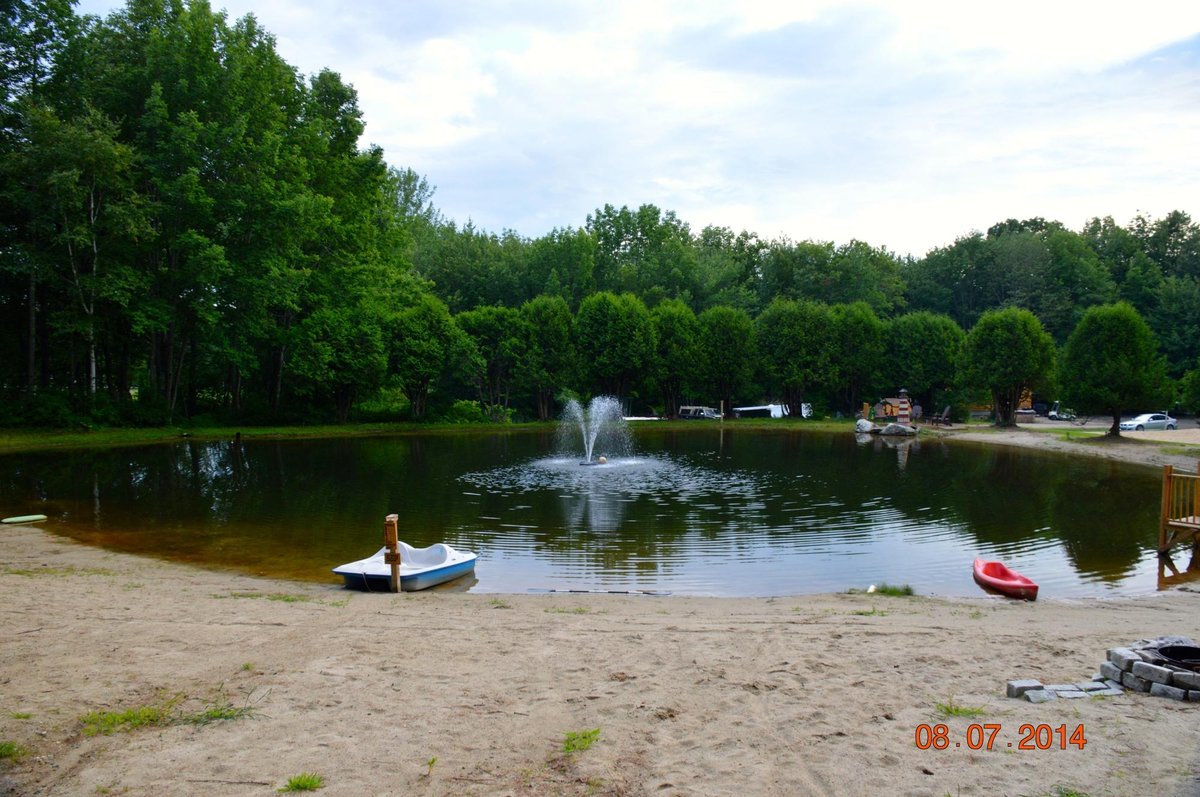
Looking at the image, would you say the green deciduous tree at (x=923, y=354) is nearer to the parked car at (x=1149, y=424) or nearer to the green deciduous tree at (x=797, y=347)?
the green deciduous tree at (x=797, y=347)

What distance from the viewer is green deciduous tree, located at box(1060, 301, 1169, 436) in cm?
4275

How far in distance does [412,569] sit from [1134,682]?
11.2 metres

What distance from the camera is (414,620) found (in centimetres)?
1120

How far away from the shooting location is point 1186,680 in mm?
7230

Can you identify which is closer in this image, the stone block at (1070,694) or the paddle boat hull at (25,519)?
the stone block at (1070,694)

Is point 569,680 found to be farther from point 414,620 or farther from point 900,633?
point 900,633

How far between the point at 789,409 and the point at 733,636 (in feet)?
199

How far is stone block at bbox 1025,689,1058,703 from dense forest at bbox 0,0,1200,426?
42703mm

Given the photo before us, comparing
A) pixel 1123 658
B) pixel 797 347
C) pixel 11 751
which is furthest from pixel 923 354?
pixel 11 751

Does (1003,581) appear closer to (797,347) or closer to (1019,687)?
(1019,687)

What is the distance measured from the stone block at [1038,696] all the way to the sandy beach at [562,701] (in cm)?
24

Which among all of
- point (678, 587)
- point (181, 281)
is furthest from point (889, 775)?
point (181, 281)

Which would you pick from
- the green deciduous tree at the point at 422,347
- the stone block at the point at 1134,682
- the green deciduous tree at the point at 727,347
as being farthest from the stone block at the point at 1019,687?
the green deciduous tree at the point at 727,347

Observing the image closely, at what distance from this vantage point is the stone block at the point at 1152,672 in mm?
Result: 7355
